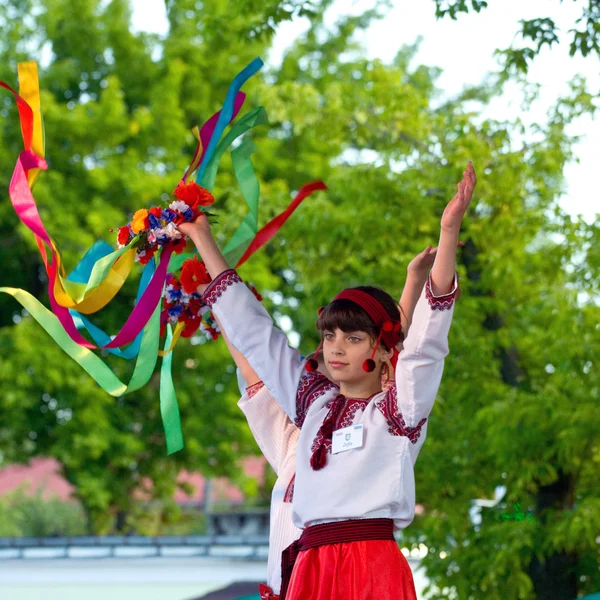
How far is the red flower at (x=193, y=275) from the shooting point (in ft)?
7.64

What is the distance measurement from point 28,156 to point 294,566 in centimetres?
117

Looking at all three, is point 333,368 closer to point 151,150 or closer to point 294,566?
point 294,566

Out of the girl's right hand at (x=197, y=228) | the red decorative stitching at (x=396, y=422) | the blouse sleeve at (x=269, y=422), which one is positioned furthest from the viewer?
the blouse sleeve at (x=269, y=422)

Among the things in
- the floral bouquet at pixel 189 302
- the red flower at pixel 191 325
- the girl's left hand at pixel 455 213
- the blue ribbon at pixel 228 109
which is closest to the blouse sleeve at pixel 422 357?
the girl's left hand at pixel 455 213

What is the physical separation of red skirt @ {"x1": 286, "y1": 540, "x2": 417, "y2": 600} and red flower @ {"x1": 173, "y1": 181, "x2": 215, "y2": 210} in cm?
82

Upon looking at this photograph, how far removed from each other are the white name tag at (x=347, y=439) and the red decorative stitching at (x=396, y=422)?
0.06 m

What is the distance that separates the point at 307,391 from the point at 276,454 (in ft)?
0.75

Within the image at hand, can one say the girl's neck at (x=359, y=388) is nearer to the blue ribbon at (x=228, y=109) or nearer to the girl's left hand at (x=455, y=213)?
the girl's left hand at (x=455, y=213)

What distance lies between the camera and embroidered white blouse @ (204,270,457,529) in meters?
1.80

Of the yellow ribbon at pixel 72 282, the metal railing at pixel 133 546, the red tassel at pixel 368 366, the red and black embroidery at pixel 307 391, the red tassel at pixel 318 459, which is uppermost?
the yellow ribbon at pixel 72 282

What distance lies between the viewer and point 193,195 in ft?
7.28

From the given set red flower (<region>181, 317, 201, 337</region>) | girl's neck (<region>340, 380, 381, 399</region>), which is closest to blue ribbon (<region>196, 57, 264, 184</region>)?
red flower (<region>181, 317, 201, 337</region>)

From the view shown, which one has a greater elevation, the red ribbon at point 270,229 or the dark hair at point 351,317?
the red ribbon at point 270,229

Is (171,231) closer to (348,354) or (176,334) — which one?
(176,334)
